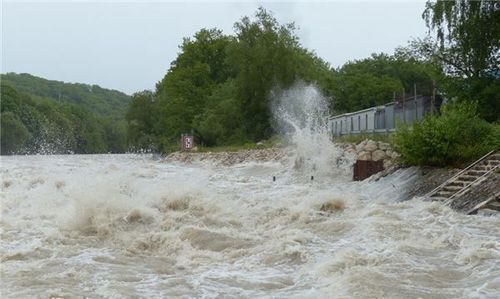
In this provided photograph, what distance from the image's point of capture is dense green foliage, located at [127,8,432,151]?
53.8 meters

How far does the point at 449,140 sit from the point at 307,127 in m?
11.8

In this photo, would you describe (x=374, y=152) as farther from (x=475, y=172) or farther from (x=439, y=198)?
(x=439, y=198)

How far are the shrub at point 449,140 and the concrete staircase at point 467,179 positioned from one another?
2.99 ft

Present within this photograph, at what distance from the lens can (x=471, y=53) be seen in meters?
26.8

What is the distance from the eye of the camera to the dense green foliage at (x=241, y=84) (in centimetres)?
5384

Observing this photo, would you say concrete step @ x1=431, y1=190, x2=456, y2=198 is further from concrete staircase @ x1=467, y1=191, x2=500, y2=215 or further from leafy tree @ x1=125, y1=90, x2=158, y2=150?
leafy tree @ x1=125, y1=90, x2=158, y2=150

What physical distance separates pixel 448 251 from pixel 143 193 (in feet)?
26.4

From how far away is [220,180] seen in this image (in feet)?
77.3

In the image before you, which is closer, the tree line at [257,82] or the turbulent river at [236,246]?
the turbulent river at [236,246]

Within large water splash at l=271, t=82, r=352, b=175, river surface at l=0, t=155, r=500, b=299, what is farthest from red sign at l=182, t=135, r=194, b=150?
river surface at l=0, t=155, r=500, b=299

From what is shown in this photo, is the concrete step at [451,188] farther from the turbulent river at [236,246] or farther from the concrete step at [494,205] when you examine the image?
the concrete step at [494,205]

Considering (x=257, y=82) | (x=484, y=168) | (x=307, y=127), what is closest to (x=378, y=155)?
(x=307, y=127)

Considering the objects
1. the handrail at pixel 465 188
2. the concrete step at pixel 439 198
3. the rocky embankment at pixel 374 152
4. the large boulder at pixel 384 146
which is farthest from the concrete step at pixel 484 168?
the large boulder at pixel 384 146

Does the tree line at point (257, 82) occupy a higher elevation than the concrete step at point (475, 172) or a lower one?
higher
